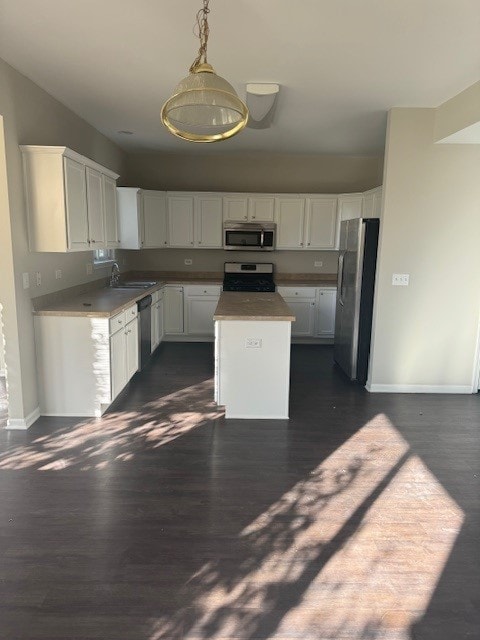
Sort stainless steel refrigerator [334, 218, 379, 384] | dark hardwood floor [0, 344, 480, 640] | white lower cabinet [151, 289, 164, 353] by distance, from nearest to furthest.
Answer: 1. dark hardwood floor [0, 344, 480, 640]
2. stainless steel refrigerator [334, 218, 379, 384]
3. white lower cabinet [151, 289, 164, 353]

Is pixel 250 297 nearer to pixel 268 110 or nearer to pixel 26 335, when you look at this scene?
pixel 268 110

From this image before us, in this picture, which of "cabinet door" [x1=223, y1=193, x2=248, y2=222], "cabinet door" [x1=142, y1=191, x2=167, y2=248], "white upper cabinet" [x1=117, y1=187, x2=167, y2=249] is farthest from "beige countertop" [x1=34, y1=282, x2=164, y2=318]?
"cabinet door" [x1=223, y1=193, x2=248, y2=222]

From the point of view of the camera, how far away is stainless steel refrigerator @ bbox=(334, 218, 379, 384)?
4387 mm

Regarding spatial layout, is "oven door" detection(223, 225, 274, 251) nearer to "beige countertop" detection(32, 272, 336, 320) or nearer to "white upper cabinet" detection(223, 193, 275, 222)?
"white upper cabinet" detection(223, 193, 275, 222)

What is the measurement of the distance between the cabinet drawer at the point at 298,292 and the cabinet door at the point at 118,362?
2.83 meters

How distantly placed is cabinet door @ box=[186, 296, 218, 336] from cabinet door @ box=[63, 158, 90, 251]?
94.2 inches

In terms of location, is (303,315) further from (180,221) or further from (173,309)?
(180,221)

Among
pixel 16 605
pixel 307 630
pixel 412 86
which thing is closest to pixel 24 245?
pixel 16 605

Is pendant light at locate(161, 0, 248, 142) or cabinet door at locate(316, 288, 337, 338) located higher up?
pendant light at locate(161, 0, 248, 142)

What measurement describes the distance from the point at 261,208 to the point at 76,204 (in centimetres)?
325

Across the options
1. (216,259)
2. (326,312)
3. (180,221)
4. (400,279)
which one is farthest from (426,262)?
(180,221)

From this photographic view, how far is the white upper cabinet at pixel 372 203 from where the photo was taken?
5156 millimetres

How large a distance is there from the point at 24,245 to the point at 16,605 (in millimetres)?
2438

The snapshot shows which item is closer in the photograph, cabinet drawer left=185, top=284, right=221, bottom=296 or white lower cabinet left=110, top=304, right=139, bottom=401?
white lower cabinet left=110, top=304, right=139, bottom=401
